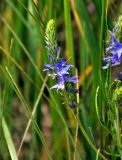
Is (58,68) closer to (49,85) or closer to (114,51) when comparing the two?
(114,51)

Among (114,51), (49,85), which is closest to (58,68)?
(114,51)

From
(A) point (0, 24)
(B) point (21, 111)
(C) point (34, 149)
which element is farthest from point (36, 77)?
(A) point (0, 24)

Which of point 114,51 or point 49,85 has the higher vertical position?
point 114,51

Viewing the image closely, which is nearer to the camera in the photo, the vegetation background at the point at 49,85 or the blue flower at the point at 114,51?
the blue flower at the point at 114,51

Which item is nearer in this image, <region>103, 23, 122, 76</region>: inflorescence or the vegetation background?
<region>103, 23, 122, 76</region>: inflorescence

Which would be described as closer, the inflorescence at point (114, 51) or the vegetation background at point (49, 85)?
the inflorescence at point (114, 51)

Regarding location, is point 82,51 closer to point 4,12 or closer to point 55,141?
point 55,141

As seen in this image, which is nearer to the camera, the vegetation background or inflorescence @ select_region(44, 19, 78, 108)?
inflorescence @ select_region(44, 19, 78, 108)

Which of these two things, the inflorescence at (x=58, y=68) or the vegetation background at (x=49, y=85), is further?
the vegetation background at (x=49, y=85)
